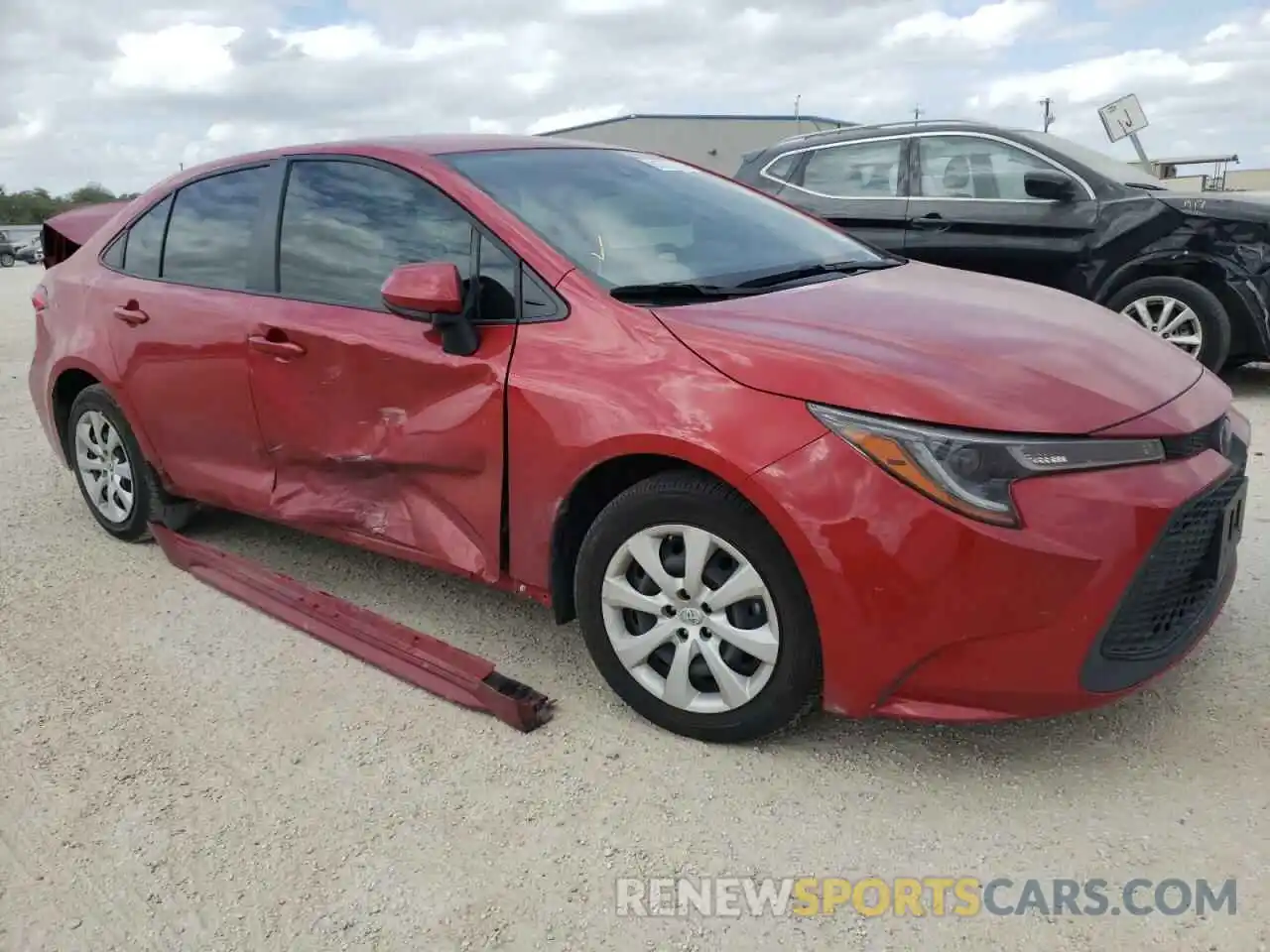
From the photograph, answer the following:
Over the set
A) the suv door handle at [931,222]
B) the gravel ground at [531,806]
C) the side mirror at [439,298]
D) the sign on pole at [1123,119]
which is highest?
the sign on pole at [1123,119]

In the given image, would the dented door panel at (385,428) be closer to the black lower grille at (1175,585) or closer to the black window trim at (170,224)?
the black window trim at (170,224)

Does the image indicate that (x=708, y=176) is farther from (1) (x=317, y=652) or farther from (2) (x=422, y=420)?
(1) (x=317, y=652)

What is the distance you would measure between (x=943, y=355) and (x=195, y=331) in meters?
2.60

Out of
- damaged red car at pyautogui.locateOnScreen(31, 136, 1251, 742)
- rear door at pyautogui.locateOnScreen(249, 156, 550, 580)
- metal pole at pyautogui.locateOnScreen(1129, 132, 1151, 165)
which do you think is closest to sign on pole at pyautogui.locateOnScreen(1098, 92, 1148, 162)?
metal pole at pyautogui.locateOnScreen(1129, 132, 1151, 165)

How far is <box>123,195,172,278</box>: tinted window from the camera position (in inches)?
162

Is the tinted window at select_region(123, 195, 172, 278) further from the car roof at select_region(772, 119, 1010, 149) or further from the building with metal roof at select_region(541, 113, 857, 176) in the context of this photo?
the building with metal roof at select_region(541, 113, 857, 176)

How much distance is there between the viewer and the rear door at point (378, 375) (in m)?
2.96

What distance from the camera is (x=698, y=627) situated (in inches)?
104

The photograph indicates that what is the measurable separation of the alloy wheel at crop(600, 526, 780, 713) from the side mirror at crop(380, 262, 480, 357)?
2.50 feet

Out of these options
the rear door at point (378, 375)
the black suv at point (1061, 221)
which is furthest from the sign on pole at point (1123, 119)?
the rear door at point (378, 375)

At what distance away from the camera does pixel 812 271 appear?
3248 mm

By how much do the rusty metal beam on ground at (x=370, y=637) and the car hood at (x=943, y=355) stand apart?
111 centimetres

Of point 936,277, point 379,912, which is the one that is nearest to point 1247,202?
point 936,277

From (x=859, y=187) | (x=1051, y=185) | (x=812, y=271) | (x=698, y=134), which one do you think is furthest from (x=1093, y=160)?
(x=698, y=134)
